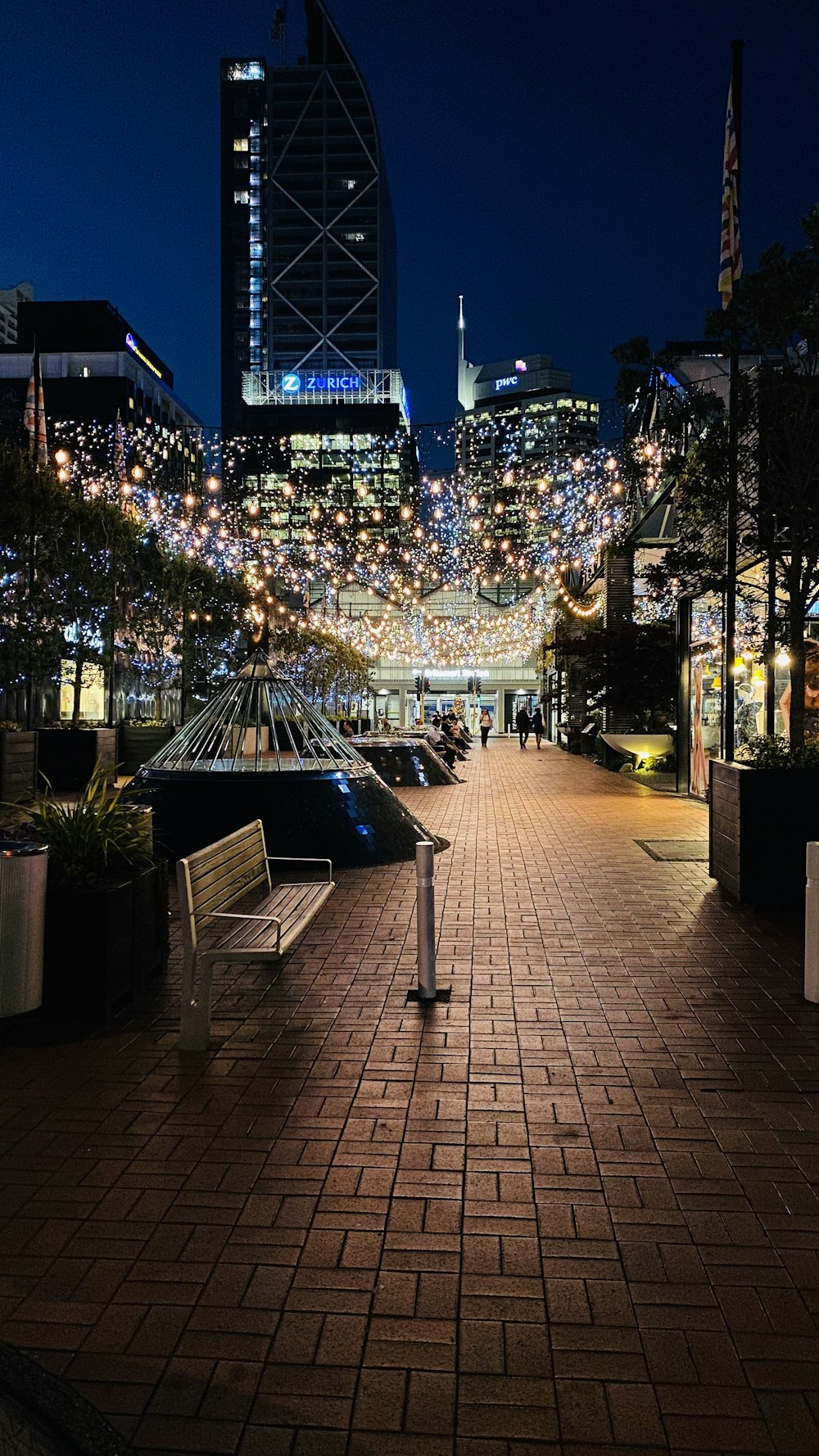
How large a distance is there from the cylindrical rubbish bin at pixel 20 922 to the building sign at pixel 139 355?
9124 centimetres

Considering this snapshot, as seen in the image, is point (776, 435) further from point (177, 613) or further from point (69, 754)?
point (177, 613)

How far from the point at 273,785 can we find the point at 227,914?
4493mm

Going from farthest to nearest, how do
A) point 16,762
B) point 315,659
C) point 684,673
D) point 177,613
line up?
point 315,659, point 177,613, point 684,673, point 16,762

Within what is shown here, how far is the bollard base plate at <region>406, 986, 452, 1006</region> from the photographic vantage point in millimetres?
5926

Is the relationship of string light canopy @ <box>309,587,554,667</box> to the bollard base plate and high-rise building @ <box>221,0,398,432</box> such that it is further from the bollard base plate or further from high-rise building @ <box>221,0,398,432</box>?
high-rise building @ <box>221,0,398,432</box>

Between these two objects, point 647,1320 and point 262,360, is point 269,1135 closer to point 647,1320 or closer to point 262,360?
point 647,1320

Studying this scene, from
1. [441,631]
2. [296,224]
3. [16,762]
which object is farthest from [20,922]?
[296,224]

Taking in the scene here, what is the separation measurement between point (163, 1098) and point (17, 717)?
25109 mm

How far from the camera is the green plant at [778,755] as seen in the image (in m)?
8.61

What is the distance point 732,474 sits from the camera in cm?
Answer: 979

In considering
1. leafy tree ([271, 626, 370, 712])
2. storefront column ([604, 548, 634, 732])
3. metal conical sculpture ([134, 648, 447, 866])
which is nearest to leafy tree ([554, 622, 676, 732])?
storefront column ([604, 548, 634, 732])

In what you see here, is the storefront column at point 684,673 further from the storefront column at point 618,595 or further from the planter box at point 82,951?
the planter box at point 82,951

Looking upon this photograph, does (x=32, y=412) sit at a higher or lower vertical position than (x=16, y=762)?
higher

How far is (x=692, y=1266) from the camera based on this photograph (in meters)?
3.15
